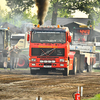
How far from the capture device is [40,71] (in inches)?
812

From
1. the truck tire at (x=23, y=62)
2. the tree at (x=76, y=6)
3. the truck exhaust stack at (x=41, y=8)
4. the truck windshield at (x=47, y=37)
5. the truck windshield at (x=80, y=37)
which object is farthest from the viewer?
the tree at (x=76, y=6)

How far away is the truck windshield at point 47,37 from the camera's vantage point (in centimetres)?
1983

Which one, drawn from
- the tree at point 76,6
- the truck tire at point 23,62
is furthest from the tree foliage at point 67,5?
the truck tire at point 23,62

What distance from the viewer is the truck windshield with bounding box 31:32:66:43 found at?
1983 cm

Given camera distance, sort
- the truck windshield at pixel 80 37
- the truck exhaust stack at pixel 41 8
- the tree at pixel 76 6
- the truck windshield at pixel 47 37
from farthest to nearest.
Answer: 1. the tree at pixel 76 6
2. the truck windshield at pixel 80 37
3. the truck exhaust stack at pixel 41 8
4. the truck windshield at pixel 47 37

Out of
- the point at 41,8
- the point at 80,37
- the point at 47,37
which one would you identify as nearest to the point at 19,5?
the point at 80,37

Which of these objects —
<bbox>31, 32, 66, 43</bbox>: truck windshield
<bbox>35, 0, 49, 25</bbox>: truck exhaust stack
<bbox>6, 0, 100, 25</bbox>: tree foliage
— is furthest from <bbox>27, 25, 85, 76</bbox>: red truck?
<bbox>6, 0, 100, 25</bbox>: tree foliage

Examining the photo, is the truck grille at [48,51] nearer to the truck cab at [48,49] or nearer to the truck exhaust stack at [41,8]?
the truck cab at [48,49]

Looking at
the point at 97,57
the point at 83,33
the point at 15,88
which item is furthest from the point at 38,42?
the point at 83,33

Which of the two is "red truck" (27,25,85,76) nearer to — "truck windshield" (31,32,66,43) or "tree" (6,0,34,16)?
"truck windshield" (31,32,66,43)

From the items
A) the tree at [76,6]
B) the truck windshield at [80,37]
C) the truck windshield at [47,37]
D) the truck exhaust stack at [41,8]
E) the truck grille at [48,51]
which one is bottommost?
the truck grille at [48,51]

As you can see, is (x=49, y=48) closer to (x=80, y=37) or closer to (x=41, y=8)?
(x=41, y=8)

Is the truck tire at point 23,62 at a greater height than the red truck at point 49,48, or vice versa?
the red truck at point 49,48

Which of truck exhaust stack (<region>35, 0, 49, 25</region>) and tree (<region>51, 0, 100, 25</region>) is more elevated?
tree (<region>51, 0, 100, 25</region>)
